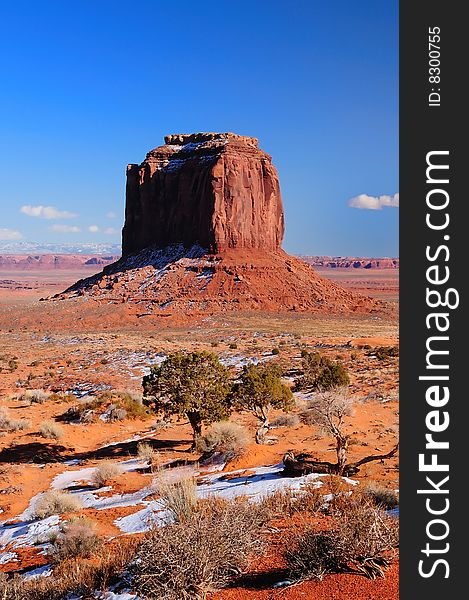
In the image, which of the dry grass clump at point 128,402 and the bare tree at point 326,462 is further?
the dry grass clump at point 128,402

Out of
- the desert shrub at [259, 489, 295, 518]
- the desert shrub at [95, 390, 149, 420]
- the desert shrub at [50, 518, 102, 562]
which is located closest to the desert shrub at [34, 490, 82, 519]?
the desert shrub at [50, 518, 102, 562]

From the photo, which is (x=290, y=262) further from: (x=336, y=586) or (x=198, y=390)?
(x=336, y=586)

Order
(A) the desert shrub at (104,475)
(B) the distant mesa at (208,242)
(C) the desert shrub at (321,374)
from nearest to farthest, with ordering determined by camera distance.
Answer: (A) the desert shrub at (104,475) → (C) the desert shrub at (321,374) → (B) the distant mesa at (208,242)

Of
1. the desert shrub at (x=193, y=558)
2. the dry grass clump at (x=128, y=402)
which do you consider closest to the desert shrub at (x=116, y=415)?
the dry grass clump at (x=128, y=402)

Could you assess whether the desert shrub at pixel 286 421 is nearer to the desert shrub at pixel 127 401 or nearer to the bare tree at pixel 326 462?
the bare tree at pixel 326 462

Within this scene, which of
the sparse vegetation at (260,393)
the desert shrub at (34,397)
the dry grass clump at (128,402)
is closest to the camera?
the sparse vegetation at (260,393)

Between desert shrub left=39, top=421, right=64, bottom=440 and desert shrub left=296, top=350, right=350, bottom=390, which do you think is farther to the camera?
desert shrub left=296, top=350, right=350, bottom=390

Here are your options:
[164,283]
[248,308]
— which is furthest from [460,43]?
[164,283]

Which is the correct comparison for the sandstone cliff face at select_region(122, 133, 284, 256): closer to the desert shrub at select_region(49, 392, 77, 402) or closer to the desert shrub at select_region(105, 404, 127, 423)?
the desert shrub at select_region(49, 392, 77, 402)
